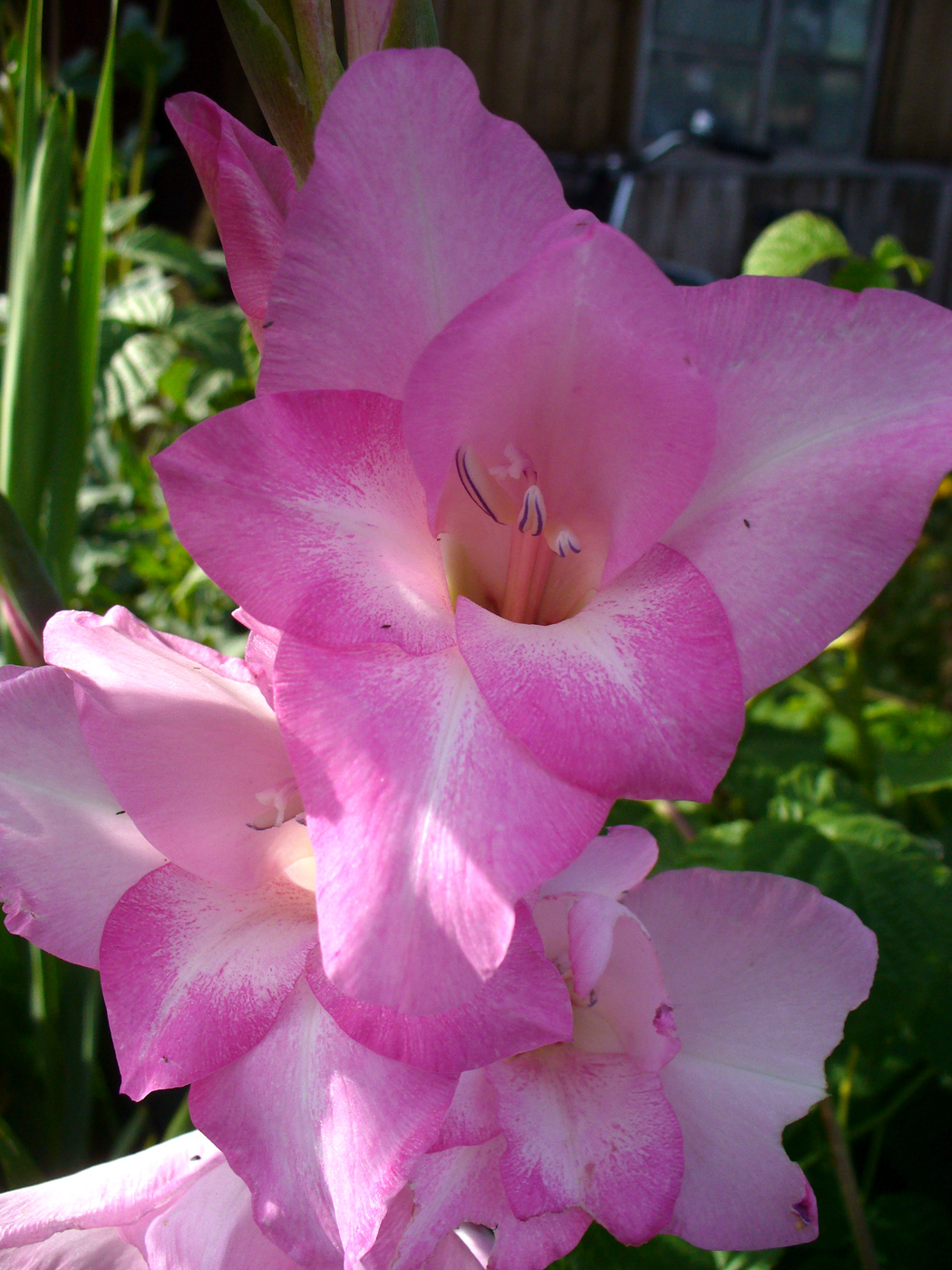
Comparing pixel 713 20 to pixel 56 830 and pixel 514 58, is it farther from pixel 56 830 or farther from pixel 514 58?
pixel 56 830

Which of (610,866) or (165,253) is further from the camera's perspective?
(165,253)

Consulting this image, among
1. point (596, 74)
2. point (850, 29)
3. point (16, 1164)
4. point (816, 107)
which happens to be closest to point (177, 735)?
point (16, 1164)

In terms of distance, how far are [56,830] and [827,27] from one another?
5818 mm

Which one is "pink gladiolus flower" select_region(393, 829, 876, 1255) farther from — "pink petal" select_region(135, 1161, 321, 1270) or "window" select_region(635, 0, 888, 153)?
"window" select_region(635, 0, 888, 153)

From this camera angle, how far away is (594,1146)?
375 millimetres

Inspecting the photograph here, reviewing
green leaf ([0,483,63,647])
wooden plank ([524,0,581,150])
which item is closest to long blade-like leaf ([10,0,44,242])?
green leaf ([0,483,63,647])

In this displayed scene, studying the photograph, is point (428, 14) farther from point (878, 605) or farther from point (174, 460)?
point (878, 605)

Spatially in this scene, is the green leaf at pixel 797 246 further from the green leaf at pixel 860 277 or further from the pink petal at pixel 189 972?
the pink petal at pixel 189 972

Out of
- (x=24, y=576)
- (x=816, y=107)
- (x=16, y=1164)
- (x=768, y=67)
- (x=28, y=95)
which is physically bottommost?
(x=16, y=1164)

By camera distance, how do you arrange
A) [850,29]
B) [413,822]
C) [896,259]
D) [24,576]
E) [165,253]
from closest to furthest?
[413,822], [24,576], [896,259], [165,253], [850,29]

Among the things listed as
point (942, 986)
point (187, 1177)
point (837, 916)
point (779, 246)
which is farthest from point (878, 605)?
point (187, 1177)

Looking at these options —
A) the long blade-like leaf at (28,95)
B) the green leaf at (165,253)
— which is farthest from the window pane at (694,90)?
the long blade-like leaf at (28,95)

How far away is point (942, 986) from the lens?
841 millimetres

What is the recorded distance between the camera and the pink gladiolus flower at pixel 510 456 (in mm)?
296
